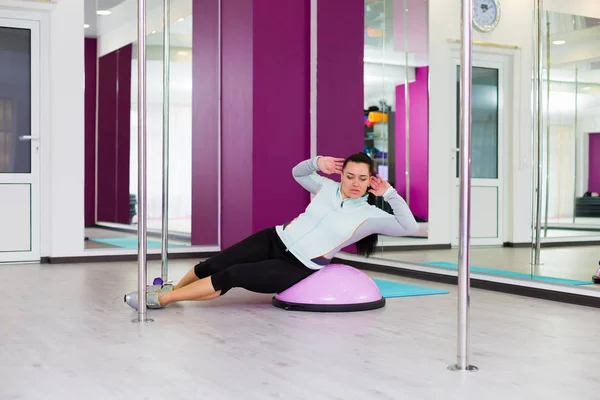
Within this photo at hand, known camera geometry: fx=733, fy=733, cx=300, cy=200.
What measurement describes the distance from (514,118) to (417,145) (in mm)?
1019

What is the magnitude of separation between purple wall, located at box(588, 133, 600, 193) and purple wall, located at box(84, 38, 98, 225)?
4.14 meters

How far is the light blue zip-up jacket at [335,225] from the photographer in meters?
3.88

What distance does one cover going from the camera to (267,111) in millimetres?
6359

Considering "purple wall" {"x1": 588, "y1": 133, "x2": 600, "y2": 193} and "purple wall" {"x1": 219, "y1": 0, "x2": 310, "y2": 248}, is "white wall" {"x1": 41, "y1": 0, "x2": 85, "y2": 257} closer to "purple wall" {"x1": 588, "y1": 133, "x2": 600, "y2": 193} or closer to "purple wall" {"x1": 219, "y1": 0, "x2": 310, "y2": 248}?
"purple wall" {"x1": 219, "y1": 0, "x2": 310, "y2": 248}

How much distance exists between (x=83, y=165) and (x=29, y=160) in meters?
0.44

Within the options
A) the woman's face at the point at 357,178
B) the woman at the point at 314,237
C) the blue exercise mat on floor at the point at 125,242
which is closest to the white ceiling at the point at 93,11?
the blue exercise mat on floor at the point at 125,242

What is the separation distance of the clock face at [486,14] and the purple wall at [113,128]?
128 inches

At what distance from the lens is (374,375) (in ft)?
8.20

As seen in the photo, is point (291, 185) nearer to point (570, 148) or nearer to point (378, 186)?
point (378, 186)

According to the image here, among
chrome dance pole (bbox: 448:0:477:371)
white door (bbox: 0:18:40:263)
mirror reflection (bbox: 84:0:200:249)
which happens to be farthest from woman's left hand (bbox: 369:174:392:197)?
white door (bbox: 0:18:40:263)

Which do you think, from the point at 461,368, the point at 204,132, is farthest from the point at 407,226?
the point at 204,132

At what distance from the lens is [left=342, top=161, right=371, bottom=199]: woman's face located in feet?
12.8

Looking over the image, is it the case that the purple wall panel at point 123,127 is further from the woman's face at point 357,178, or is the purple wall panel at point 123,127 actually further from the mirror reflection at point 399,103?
the woman's face at point 357,178

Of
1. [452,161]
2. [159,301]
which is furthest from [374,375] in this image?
[452,161]
